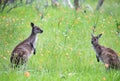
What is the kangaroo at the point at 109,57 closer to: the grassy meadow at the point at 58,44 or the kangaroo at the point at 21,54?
the grassy meadow at the point at 58,44

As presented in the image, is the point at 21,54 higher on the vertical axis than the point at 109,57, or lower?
higher

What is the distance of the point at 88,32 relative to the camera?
52.9ft

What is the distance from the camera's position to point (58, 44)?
1349 cm

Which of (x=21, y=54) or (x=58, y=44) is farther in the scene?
(x=58, y=44)

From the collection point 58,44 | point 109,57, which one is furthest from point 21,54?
point 58,44

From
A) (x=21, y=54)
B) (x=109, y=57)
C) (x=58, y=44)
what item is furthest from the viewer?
(x=58, y=44)

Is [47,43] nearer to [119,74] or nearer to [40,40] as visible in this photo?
[40,40]

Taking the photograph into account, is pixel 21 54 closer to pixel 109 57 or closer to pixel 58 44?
pixel 109 57

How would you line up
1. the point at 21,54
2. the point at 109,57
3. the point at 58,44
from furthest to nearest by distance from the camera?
the point at 58,44 → the point at 109,57 → the point at 21,54

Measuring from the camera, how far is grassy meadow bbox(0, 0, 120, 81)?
866cm

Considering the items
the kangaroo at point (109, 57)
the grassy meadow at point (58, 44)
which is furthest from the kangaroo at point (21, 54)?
the kangaroo at point (109, 57)

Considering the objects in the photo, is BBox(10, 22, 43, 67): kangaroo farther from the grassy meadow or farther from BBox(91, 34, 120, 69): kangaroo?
BBox(91, 34, 120, 69): kangaroo

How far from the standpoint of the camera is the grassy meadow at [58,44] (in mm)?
8664

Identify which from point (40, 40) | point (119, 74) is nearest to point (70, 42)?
point (40, 40)
